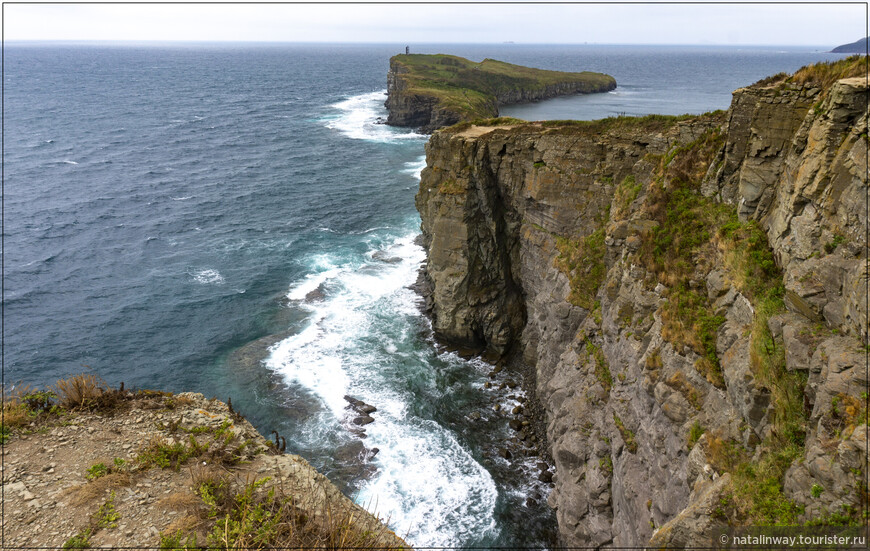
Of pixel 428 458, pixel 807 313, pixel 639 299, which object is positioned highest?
pixel 807 313

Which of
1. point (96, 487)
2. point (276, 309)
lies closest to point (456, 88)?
point (276, 309)

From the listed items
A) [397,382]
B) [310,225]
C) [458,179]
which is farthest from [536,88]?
[397,382]

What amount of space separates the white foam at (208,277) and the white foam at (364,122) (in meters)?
71.9

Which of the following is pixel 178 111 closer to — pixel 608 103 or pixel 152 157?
pixel 152 157

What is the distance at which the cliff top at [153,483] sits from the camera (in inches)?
520

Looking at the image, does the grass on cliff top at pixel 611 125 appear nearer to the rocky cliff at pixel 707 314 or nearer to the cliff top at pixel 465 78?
the rocky cliff at pixel 707 314

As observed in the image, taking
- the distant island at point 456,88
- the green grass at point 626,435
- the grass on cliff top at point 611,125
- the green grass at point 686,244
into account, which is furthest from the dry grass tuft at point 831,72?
the distant island at point 456,88

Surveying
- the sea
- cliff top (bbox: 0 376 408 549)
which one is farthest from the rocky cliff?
cliff top (bbox: 0 376 408 549)

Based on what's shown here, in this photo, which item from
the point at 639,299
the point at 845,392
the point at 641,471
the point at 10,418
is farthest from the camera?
the point at 639,299

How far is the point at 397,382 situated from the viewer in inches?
1624

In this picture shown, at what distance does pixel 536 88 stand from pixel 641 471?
17850cm

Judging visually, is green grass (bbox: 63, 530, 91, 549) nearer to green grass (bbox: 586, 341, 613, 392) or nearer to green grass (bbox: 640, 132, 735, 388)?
green grass (bbox: 640, 132, 735, 388)

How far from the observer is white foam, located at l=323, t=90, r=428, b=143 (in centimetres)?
12381

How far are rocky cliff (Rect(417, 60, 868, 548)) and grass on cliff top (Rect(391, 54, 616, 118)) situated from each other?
100955mm
